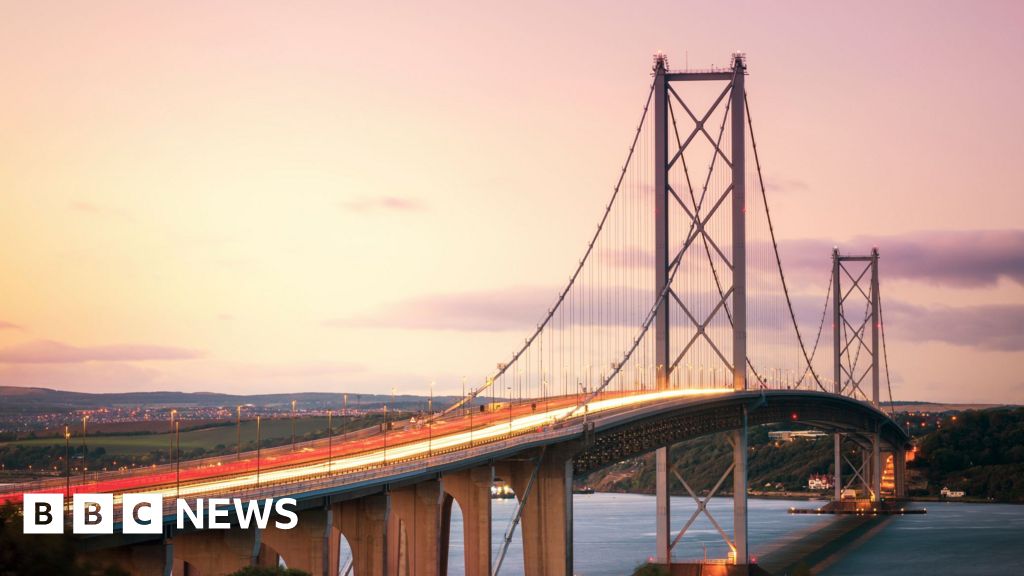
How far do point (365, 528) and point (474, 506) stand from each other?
9.66m

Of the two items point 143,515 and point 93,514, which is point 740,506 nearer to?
point 143,515

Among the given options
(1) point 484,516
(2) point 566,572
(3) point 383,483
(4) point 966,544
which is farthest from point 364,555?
(4) point 966,544

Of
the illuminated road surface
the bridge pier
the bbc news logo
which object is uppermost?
the illuminated road surface

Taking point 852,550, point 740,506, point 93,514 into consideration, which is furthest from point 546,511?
point 852,550

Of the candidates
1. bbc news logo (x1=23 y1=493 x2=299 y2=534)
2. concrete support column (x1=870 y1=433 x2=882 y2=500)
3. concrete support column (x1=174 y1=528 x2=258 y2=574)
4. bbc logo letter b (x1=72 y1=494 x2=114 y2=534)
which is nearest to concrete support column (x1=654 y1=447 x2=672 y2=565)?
bbc news logo (x1=23 y1=493 x2=299 y2=534)

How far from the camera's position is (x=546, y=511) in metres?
73.9

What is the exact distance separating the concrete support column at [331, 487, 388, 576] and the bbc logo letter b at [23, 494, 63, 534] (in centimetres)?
1790

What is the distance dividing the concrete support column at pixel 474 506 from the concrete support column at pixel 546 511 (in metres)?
3.58

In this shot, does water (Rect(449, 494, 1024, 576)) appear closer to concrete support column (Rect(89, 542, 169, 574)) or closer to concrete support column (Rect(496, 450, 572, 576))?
concrete support column (Rect(496, 450, 572, 576))

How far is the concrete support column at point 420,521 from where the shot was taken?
214 feet

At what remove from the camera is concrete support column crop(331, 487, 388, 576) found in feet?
199

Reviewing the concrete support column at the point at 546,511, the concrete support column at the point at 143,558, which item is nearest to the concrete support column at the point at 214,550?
the concrete support column at the point at 143,558

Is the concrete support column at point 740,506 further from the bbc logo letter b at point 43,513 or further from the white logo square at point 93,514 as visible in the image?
the bbc logo letter b at point 43,513

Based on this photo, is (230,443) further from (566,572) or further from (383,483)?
(383,483)
